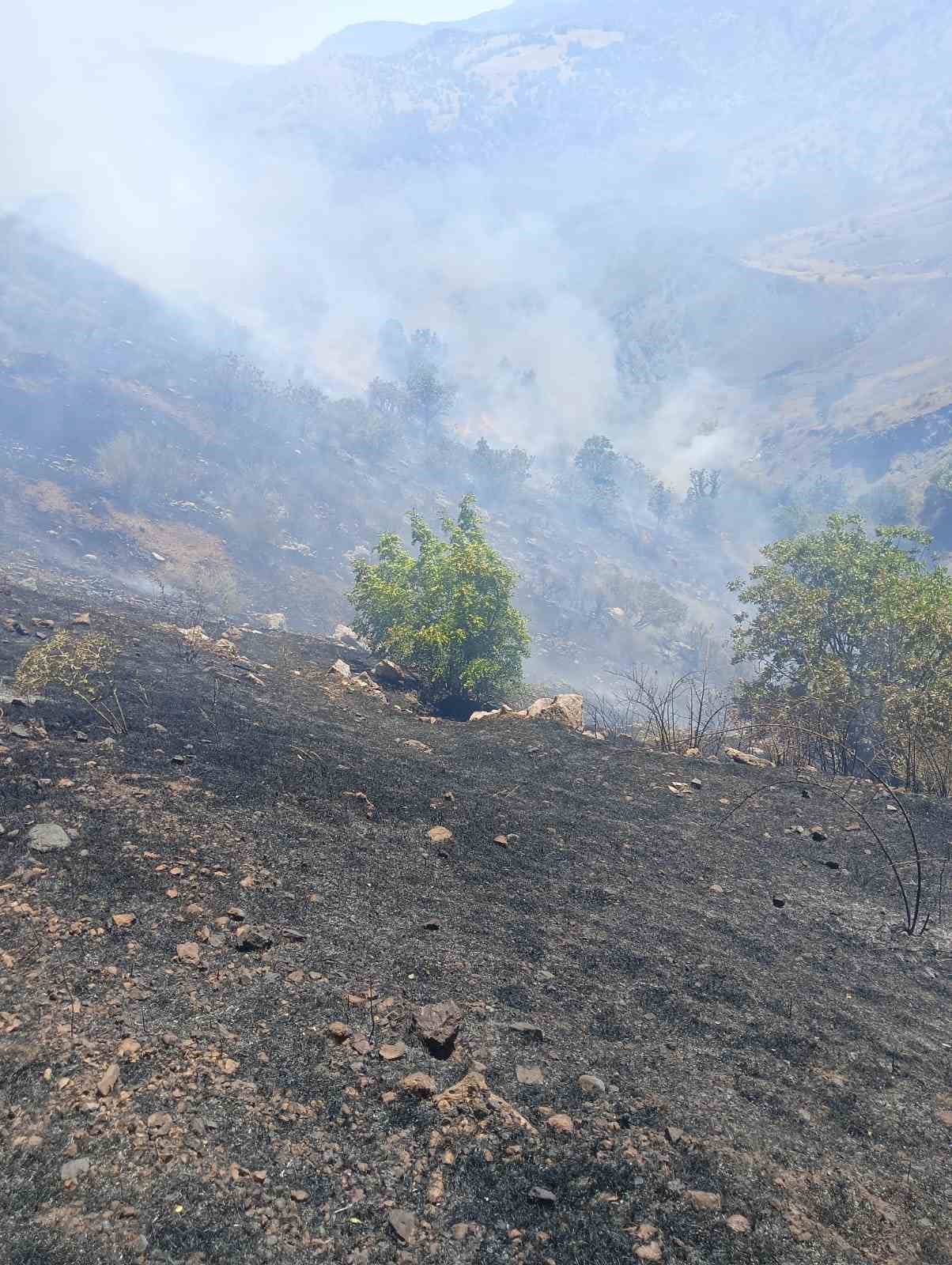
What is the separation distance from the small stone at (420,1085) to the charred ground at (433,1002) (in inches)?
1.1

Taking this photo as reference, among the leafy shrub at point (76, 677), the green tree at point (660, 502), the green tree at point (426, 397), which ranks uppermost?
the green tree at point (426, 397)

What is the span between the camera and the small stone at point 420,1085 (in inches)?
178

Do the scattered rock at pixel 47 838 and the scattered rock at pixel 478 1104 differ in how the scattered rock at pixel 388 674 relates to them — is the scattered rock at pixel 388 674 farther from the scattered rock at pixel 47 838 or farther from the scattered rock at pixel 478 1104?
the scattered rock at pixel 478 1104

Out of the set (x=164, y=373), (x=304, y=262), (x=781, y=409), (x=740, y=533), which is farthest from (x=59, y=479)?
(x=304, y=262)

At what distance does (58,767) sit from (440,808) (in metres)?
4.32

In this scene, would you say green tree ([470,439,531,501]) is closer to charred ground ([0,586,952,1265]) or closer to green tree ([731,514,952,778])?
green tree ([731,514,952,778])

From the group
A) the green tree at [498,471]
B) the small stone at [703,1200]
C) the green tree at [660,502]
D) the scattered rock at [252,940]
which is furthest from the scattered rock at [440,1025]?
the green tree at [660,502]

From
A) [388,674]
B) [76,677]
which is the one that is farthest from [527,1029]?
A: [388,674]

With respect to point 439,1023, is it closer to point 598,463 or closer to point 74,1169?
point 74,1169

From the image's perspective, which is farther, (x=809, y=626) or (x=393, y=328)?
(x=393, y=328)

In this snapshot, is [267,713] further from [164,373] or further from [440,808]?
[164,373]

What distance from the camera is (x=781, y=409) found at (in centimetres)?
10069

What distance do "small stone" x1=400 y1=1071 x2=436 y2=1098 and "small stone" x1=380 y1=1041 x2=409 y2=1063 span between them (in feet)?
0.65

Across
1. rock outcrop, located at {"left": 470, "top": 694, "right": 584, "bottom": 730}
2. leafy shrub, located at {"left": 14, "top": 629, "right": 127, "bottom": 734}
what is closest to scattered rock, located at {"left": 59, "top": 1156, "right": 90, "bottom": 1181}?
leafy shrub, located at {"left": 14, "top": 629, "right": 127, "bottom": 734}
